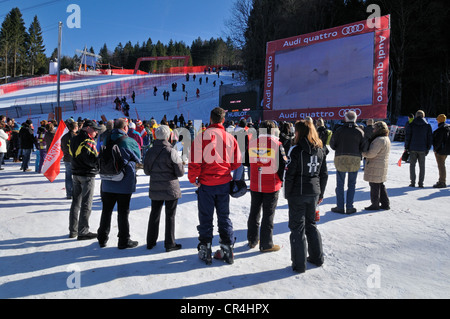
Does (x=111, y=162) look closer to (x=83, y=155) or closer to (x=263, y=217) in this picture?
(x=83, y=155)

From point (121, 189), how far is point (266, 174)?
6.40 feet

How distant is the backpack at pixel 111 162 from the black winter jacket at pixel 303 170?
218 centimetres

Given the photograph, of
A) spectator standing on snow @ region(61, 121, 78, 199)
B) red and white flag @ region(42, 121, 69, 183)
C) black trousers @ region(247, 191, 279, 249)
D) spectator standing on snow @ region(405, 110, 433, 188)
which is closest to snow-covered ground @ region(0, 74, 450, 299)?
black trousers @ region(247, 191, 279, 249)

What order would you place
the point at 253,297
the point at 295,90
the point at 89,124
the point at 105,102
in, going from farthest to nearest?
the point at 105,102, the point at 295,90, the point at 89,124, the point at 253,297

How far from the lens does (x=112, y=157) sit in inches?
150

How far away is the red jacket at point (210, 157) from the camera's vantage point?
3428 millimetres

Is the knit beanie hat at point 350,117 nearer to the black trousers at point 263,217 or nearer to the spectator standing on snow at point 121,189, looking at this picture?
the black trousers at point 263,217

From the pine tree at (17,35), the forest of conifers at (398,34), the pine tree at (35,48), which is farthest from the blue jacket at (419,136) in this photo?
the pine tree at (35,48)

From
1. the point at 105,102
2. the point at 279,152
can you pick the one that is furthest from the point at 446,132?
the point at 105,102

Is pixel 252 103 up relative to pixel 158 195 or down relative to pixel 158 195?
up

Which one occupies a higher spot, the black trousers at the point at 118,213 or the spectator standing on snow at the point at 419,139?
the spectator standing on snow at the point at 419,139
